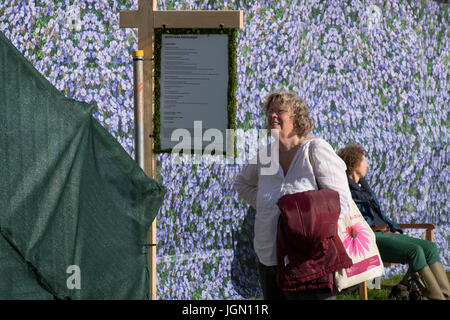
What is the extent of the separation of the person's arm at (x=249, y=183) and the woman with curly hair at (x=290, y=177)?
0.61 ft

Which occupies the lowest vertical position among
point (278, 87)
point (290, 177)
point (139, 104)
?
point (290, 177)

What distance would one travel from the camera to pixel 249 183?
13.8 feet

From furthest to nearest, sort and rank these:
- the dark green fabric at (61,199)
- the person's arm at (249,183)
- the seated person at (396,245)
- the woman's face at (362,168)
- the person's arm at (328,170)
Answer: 1. the woman's face at (362,168)
2. the seated person at (396,245)
3. the person's arm at (249,183)
4. the dark green fabric at (61,199)
5. the person's arm at (328,170)

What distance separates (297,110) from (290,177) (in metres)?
0.38

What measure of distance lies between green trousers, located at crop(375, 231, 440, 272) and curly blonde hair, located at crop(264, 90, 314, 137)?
8.33ft

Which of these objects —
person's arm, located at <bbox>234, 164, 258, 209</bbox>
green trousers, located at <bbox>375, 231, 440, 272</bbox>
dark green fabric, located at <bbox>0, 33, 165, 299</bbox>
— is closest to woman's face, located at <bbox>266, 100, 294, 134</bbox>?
person's arm, located at <bbox>234, 164, 258, 209</bbox>

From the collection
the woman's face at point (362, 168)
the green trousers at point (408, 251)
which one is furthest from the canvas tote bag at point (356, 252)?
the woman's face at point (362, 168)

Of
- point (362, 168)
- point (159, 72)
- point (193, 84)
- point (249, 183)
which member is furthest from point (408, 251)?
point (159, 72)

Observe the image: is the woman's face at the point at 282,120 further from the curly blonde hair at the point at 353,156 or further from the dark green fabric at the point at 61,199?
the curly blonde hair at the point at 353,156

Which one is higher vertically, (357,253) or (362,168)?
(362,168)

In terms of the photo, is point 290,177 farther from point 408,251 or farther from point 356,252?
point 408,251

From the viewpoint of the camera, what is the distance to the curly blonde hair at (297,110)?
12.9ft

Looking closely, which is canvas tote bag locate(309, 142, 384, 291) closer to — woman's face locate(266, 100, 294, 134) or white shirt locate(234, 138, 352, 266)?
white shirt locate(234, 138, 352, 266)

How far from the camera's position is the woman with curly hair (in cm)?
374
